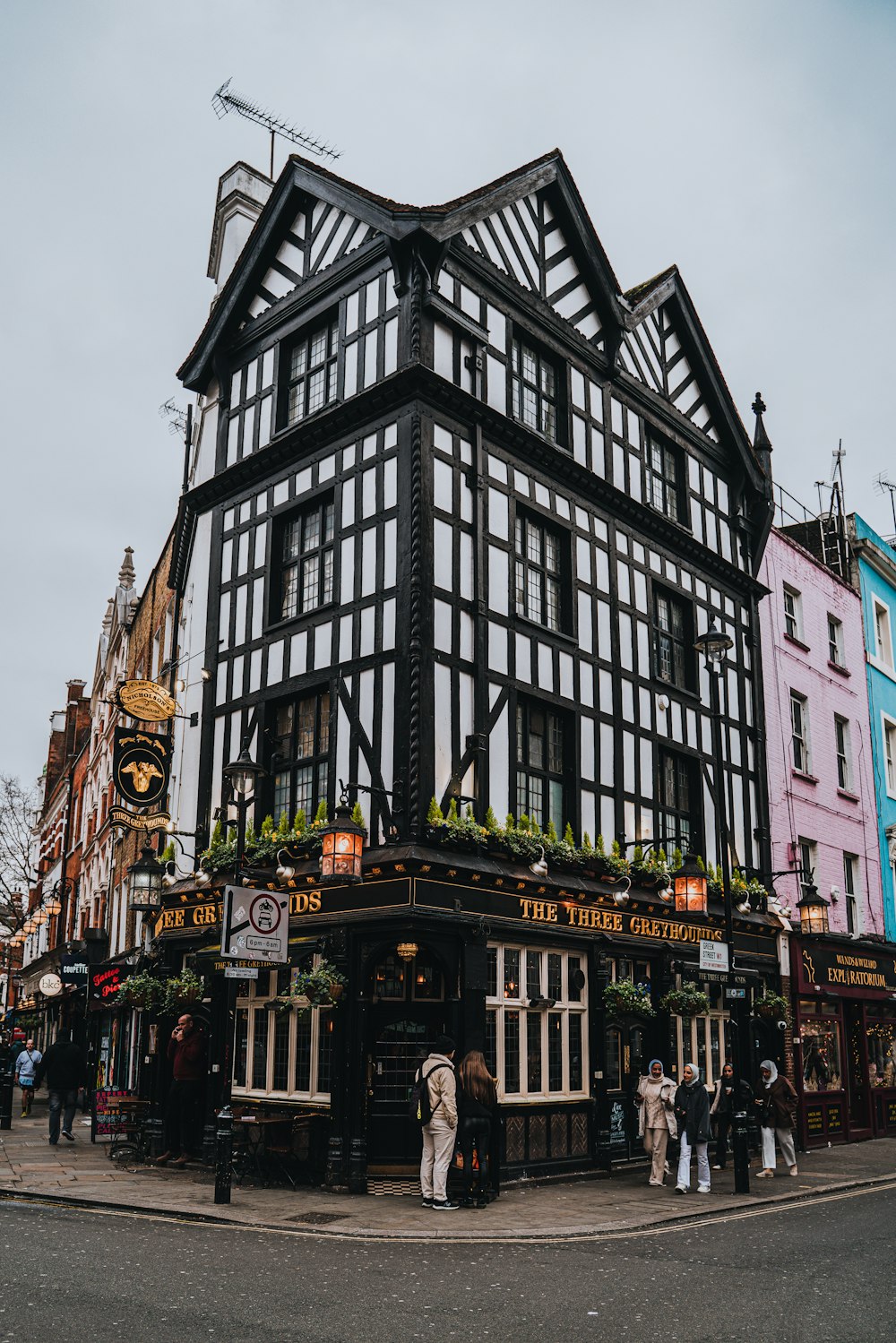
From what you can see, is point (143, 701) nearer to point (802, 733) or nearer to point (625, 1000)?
point (625, 1000)

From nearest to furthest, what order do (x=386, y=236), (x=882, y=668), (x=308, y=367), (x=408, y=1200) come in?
(x=408, y=1200) < (x=386, y=236) < (x=308, y=367) < (x=882, y=668)

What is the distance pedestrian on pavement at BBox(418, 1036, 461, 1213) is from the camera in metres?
13.4

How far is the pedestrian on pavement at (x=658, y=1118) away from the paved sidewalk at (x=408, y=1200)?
1.21ft

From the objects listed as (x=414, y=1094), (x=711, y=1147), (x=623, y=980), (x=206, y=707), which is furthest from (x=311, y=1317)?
(x=711, y=1147)

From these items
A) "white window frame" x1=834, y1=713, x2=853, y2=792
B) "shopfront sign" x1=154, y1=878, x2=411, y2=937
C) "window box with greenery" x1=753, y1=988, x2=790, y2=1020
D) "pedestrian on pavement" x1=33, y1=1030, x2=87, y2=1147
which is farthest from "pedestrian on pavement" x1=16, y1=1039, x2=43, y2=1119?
"white window frame" x1=834, y1=713, x2=853, y2=792

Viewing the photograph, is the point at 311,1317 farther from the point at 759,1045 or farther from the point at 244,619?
the point at 759,1045

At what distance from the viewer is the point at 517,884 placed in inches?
625

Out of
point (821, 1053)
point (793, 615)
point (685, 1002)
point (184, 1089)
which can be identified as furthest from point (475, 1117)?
point (793, 615)

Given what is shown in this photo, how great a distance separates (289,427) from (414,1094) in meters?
10.4

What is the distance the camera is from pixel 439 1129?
1344cm

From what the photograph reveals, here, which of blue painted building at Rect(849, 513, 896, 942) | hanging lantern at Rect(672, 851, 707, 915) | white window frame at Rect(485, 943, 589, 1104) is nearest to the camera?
white window frame at Rect(485, 943, 589, 1104)

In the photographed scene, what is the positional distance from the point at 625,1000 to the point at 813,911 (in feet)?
20.1

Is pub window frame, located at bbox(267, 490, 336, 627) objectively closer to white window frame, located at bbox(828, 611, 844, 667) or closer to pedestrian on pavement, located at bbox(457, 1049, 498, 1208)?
pedestrian on pavement, located at bbox(457, 1049, 498, 1208)

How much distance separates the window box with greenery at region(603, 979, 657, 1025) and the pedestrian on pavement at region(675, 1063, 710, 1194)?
4.51ft
